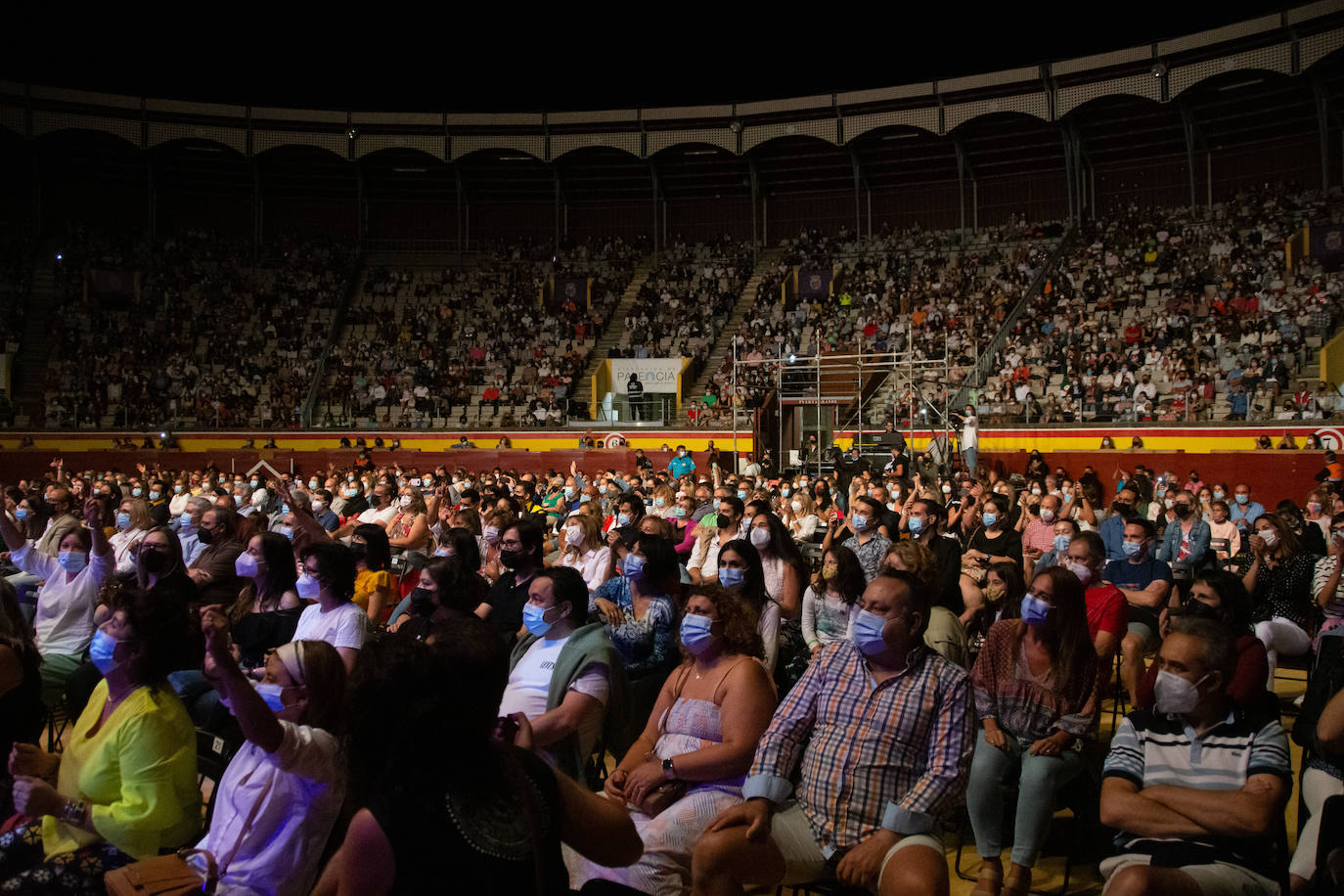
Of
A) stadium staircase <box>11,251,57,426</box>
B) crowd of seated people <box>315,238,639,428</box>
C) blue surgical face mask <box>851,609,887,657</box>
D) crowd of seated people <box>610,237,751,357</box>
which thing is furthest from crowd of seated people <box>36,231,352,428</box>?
blue surgical face mask <box>851,609,887,657</box>

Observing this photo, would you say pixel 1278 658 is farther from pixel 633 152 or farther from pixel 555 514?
pixel 633 152

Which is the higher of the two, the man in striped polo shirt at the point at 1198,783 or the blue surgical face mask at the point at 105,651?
the blue surgical face mask at the point at 105,651

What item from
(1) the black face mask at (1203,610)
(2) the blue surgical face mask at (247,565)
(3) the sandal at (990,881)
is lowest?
(3) the sandal at (990,881)

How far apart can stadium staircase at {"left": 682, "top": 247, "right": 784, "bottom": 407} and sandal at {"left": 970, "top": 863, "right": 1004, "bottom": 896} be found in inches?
1000

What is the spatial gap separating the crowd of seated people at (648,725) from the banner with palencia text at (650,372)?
2386 cm

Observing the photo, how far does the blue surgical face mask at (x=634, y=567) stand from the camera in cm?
541

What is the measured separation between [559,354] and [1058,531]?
86.0ft

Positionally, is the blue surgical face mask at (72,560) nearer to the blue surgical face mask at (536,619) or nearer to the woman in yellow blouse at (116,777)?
the woman in yellow blouse at (116,777)

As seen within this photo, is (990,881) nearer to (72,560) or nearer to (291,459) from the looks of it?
(72,560)

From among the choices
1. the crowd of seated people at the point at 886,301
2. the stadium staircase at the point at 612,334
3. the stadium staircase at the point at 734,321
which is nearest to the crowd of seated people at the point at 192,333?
the stadium staircase at the point at 612,334

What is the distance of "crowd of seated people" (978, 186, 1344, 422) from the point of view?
21.8m

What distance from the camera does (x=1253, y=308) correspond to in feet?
80.9

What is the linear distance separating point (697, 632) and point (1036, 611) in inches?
59.2

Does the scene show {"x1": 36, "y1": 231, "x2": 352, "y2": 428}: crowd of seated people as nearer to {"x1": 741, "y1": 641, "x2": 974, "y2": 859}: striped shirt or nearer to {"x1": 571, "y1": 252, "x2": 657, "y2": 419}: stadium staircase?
{"x1": 571, "y1": 252, "x2": 657, "y2": 419}: stadium staircase
